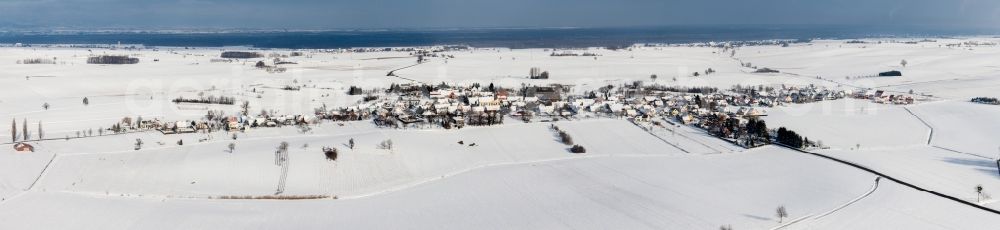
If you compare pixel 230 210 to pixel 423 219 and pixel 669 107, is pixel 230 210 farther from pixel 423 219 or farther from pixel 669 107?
pixel 669 107

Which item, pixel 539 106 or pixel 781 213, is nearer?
pixel 781 213

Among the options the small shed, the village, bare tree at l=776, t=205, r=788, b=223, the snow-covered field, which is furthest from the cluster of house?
the small shed

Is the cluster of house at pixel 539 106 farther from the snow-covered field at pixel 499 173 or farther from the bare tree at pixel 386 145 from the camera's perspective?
the bare tree at pixel 386 145

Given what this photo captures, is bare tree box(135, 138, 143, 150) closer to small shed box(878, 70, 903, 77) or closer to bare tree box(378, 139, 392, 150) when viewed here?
bare tree box(378, 139, 392, 150)

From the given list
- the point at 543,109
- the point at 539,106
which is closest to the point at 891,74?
the point at 539,106

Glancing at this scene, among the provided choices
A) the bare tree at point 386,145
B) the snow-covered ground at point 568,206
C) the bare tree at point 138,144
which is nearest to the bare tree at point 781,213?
the snow-covered ground at point 568,206

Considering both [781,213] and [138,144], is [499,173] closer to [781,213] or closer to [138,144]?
[781,213]

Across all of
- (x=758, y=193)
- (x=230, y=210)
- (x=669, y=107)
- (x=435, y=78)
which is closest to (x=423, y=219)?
(x=230, y=210)

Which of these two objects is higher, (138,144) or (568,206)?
(138,144)

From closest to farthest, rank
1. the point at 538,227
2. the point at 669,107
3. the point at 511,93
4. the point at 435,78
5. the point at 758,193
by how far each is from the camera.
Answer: the point at 538,227
the point at 758,193
the point at 669,107
the point at 511,93
the point at 435,78
